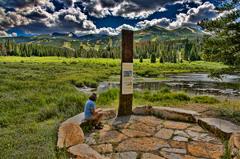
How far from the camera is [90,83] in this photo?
1262 inches

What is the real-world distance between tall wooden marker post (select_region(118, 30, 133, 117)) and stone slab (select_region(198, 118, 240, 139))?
8.01 ft

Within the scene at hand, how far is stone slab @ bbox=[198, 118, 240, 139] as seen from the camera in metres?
6.68

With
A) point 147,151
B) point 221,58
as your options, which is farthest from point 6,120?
point 221,58

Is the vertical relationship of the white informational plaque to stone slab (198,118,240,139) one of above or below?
above

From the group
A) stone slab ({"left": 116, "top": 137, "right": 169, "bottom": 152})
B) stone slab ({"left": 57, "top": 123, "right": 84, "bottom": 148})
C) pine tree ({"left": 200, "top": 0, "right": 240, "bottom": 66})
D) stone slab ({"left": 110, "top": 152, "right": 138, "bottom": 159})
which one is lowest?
stone slab ({"left": 110, "top": 152, "right": 138, "bottom": 159})

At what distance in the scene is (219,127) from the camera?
700 centimetres

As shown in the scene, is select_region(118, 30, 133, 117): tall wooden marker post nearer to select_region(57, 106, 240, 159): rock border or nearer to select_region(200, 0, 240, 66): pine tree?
select_region(57, 106, 240, 159): rock border

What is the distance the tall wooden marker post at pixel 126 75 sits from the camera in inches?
357

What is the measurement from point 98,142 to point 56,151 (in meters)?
1.16

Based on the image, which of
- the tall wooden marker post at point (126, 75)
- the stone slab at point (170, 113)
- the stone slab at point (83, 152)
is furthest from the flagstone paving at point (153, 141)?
the tall wooden marker post at point (126, 75)

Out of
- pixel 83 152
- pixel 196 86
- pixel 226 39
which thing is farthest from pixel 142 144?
pixel 196 86

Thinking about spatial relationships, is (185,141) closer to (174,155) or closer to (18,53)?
(174,155)

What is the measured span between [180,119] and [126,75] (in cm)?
226

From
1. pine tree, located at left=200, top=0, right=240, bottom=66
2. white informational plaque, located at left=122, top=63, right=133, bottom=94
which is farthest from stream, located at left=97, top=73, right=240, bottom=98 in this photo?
white informational plaque, located at left=122, top=63, right=133, bottom=94
